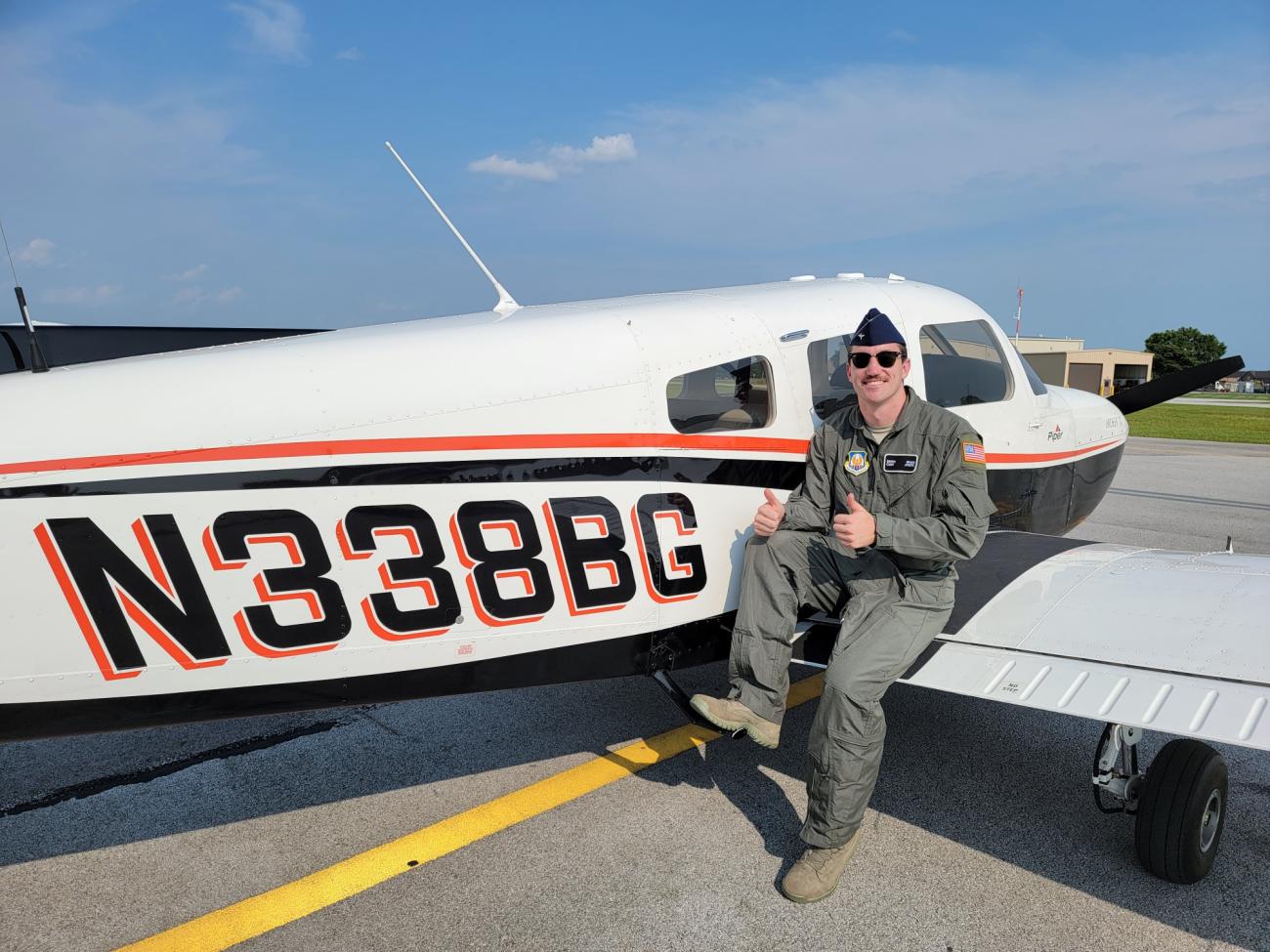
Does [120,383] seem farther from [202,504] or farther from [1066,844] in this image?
[1066,844]

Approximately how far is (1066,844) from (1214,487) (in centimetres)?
1166

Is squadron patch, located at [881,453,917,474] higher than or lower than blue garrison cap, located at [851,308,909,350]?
lower

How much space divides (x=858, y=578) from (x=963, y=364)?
1793 millimetres

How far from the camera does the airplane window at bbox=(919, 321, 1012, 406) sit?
14.3 feet

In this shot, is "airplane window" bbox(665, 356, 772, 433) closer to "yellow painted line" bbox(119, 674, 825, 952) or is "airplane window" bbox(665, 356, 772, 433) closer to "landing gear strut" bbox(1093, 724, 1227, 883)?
"yellow painted line" bbox(119, 674, 825, 952)

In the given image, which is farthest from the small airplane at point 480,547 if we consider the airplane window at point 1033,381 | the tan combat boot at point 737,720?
the airplane window at point 1033,381

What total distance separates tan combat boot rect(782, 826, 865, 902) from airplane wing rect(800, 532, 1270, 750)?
0.63 metres

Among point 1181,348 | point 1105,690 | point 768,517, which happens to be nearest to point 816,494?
point 768,517

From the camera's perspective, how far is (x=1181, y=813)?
283 cm

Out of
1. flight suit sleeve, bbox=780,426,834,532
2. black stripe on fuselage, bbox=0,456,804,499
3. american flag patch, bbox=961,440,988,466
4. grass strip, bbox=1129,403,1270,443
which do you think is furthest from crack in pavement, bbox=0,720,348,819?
grass strip, bbox=1129,403,1270,443

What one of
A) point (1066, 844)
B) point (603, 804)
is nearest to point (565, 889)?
point (603, 804)

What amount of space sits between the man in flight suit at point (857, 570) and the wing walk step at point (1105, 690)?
0.45 ft

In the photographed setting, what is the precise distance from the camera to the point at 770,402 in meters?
3.53

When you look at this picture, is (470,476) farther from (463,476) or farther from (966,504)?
(966,504)
